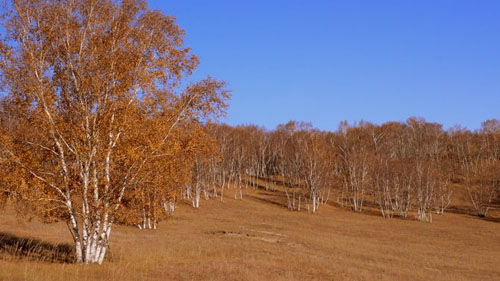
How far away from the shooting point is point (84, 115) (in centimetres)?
1847

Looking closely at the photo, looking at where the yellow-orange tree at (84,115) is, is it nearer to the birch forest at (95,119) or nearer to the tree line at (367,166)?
the birch forest at (95,119)

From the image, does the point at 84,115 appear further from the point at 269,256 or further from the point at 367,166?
the point at 367,166

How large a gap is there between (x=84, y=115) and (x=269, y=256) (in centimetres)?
1274

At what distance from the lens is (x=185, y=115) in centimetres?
2139

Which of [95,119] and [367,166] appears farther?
[367,166]

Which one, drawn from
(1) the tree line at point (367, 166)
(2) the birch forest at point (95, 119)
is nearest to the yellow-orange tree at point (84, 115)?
(2) the birch forest at point (95, 119)

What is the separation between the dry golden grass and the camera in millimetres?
17109

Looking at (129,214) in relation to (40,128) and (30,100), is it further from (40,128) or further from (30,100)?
(30,100)

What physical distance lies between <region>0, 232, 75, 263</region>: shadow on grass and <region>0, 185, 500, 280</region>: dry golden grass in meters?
1.24

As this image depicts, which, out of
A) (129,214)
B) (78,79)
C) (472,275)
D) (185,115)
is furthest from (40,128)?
(472,275)

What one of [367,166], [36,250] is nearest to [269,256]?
[36,250]

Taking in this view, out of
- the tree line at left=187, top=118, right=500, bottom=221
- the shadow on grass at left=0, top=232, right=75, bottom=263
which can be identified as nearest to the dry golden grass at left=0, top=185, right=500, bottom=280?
the shadow on grass at left=0, top=232, right=75, bottom=263

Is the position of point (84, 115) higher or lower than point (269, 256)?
higher

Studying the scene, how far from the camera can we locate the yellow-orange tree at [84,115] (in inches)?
699
